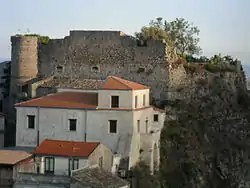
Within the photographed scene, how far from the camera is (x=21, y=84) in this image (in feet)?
164

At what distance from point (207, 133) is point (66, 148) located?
41.8 feet

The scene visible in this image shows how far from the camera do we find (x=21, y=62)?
50406 mm

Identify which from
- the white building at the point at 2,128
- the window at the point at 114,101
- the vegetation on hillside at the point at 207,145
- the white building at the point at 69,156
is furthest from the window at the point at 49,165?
the white building at the point at 2,128

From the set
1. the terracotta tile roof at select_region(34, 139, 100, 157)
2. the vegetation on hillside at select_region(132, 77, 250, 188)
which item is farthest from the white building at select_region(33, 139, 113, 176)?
the vegetation on hillside at select_region(132, 77, 250, 188)

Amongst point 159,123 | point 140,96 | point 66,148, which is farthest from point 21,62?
point 66,148

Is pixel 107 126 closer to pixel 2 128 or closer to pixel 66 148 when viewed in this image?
pixel 66 148

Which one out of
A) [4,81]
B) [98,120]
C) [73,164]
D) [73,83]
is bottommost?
[73,164]

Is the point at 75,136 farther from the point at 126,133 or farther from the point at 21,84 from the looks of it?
the point at 21,84

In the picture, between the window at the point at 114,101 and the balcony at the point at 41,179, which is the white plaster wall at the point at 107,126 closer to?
the window at the point at 114,101

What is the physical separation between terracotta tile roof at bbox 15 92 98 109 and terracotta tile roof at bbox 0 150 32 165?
16.0ft

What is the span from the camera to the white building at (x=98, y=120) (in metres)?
41.1

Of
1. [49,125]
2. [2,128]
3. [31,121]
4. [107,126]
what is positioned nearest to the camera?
[107,126]

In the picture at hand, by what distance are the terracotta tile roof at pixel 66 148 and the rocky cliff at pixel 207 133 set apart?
5.78 metres

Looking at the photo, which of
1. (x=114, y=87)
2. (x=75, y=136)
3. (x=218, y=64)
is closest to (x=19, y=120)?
(x=75, y=136)
